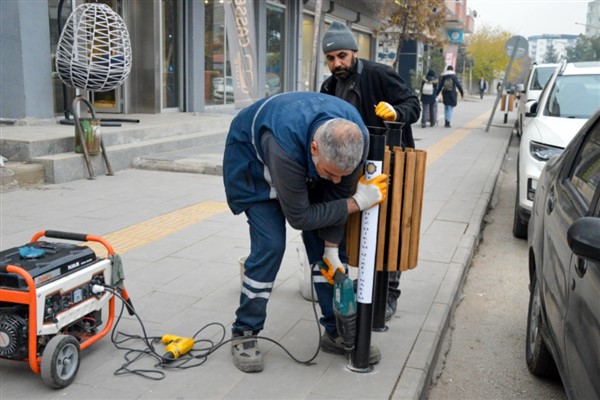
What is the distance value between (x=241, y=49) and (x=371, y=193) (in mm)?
6689

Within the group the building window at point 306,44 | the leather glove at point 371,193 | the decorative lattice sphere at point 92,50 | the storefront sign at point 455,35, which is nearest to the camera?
the leather glove at point 371,193

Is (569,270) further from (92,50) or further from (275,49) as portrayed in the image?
(275,49)

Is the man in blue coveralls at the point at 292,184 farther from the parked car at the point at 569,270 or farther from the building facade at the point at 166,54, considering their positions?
the building facade at the point at 166,54

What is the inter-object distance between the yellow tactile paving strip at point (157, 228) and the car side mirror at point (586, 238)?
4321mm

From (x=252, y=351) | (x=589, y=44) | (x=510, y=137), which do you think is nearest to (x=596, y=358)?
(x=252, y=351)

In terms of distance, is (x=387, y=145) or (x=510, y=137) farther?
(x=510, y=137)

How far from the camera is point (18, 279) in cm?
324

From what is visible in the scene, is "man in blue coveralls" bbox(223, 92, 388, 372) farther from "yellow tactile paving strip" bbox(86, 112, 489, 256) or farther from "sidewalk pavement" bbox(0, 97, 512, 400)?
"yellow tactile paving strip" bbox(86, 112, 489, 256)

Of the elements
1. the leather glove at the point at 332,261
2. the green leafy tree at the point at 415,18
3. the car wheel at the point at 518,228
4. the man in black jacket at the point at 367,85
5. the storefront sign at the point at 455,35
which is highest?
the storefront sign at the point at 455,35

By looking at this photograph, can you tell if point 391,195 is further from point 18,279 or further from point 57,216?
point 57,216

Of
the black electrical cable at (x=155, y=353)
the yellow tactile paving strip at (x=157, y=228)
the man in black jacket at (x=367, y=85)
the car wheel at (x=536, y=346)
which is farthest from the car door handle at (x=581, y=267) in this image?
the yellow tactile paving strip at (x=157, y=228)

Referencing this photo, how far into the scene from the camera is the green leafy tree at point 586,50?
1368 inches

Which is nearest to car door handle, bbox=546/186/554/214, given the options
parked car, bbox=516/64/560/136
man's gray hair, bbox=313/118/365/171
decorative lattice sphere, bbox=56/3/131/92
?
man's gray hair, bbox=313/118/365/171

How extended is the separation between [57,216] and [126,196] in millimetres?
1290
